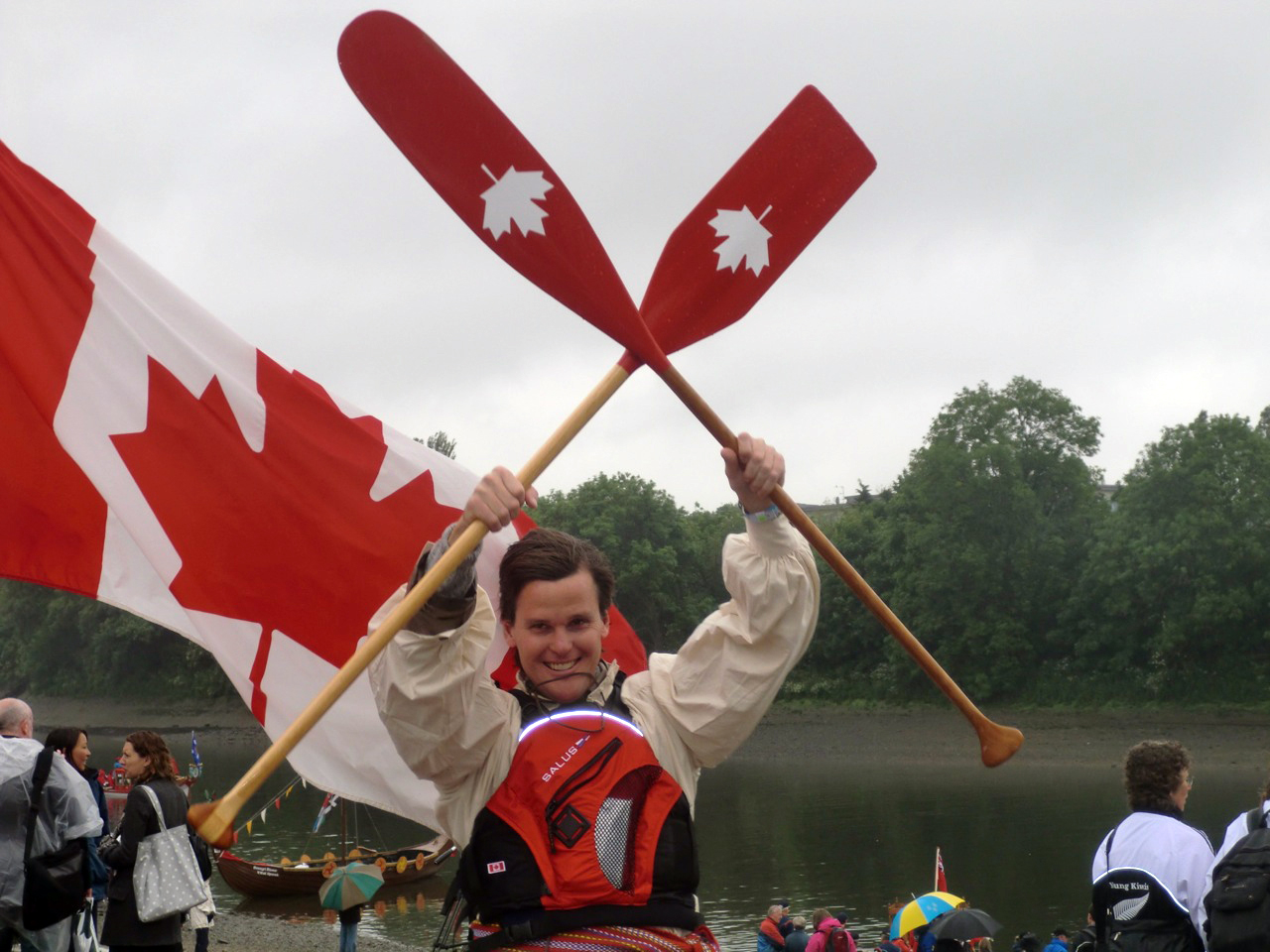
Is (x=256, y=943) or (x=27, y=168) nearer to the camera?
(x=27, y=168)

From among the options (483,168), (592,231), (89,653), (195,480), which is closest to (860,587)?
(592,231)

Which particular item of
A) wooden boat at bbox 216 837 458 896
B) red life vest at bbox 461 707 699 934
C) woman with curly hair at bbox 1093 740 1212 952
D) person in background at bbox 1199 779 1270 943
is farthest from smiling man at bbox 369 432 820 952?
wooden boat at bbox 216 837 458 896

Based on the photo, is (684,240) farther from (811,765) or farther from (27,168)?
(811,765)

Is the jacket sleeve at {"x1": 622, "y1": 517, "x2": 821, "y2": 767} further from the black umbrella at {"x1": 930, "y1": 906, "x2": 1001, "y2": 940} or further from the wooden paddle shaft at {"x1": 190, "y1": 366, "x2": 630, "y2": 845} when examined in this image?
the black umbrella at {"x1": 930, "y1": 906, "x2": 1001, "y2": 940}

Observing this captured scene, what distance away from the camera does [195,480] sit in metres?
5.03

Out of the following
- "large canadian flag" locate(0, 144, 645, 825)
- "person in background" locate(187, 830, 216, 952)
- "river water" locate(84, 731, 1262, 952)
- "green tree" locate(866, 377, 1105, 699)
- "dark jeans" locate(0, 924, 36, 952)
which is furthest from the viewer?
"green tree" locate(866, 377, 1105, 699)

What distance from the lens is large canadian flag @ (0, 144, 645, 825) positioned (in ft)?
15.8

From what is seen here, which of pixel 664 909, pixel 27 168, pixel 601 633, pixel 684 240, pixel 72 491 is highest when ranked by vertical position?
pixel 27 168

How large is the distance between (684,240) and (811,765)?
4477cm

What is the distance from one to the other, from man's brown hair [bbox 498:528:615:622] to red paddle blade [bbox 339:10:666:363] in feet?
1.89

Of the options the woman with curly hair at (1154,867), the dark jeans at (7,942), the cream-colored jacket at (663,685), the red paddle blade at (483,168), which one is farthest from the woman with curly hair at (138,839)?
the cream-colored jacket at (663,685)

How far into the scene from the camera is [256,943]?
17906mm

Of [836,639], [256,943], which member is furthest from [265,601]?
[836,639]

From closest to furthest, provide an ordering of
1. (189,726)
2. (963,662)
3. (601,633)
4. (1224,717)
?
(601,633) → (1224,717) → (963,662) → (189,726)
